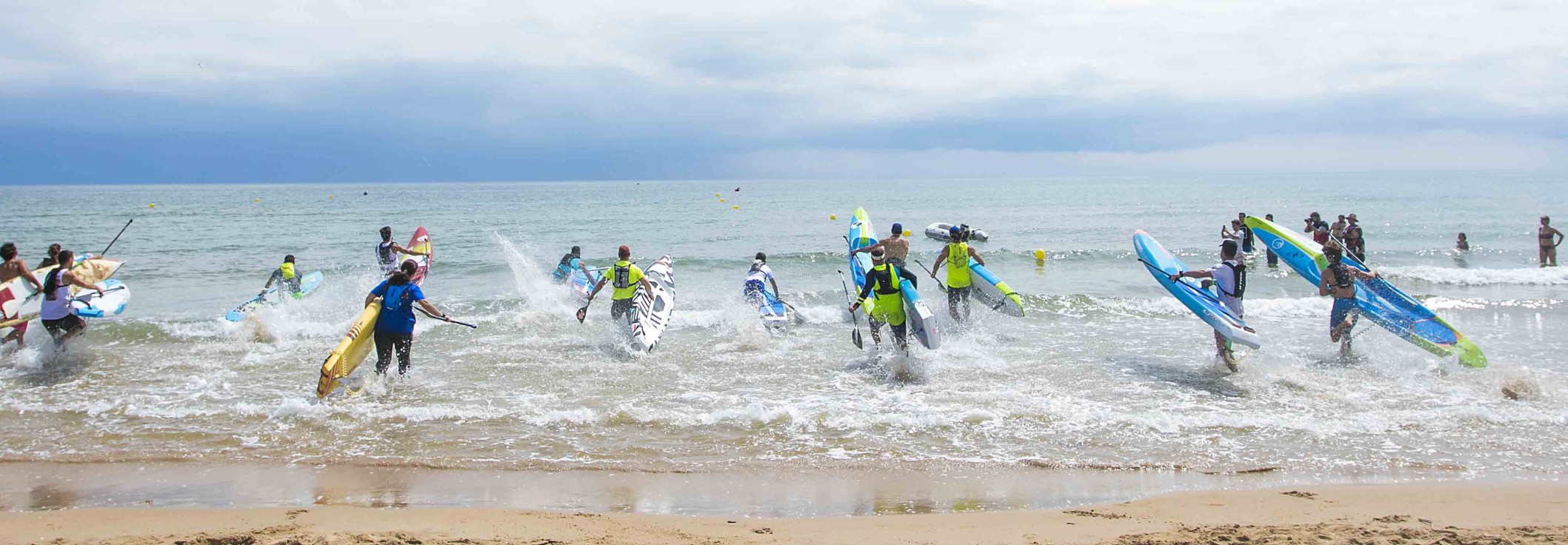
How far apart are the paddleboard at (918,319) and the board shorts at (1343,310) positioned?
4.69 m

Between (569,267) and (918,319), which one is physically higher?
(569,267)

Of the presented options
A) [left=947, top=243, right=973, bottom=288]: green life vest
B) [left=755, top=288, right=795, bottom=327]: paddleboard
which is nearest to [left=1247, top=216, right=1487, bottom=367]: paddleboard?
[left=947, top=243, right=973, bottom=288]: green life vest

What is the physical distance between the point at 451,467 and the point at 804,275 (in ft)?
50.4

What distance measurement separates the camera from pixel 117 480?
6.13 metres

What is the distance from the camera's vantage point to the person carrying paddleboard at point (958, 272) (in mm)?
11219

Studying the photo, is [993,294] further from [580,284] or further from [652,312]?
[580,284]

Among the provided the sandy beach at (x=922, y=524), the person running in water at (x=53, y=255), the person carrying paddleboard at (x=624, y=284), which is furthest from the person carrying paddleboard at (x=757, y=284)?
the person running in water at (x=53, y=255)

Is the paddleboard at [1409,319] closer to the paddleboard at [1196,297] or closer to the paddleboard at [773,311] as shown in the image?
the paddleboard at [1196,297]

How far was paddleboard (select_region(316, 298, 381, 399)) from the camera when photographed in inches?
310

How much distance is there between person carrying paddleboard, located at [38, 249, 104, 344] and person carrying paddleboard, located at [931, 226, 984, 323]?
1013cm

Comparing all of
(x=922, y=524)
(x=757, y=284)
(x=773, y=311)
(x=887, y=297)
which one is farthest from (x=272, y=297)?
(x=922, y=524)

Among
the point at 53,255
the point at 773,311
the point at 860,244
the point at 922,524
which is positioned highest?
the point at 53,255

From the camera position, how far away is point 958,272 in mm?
11352

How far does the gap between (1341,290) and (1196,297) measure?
1.46 metres
